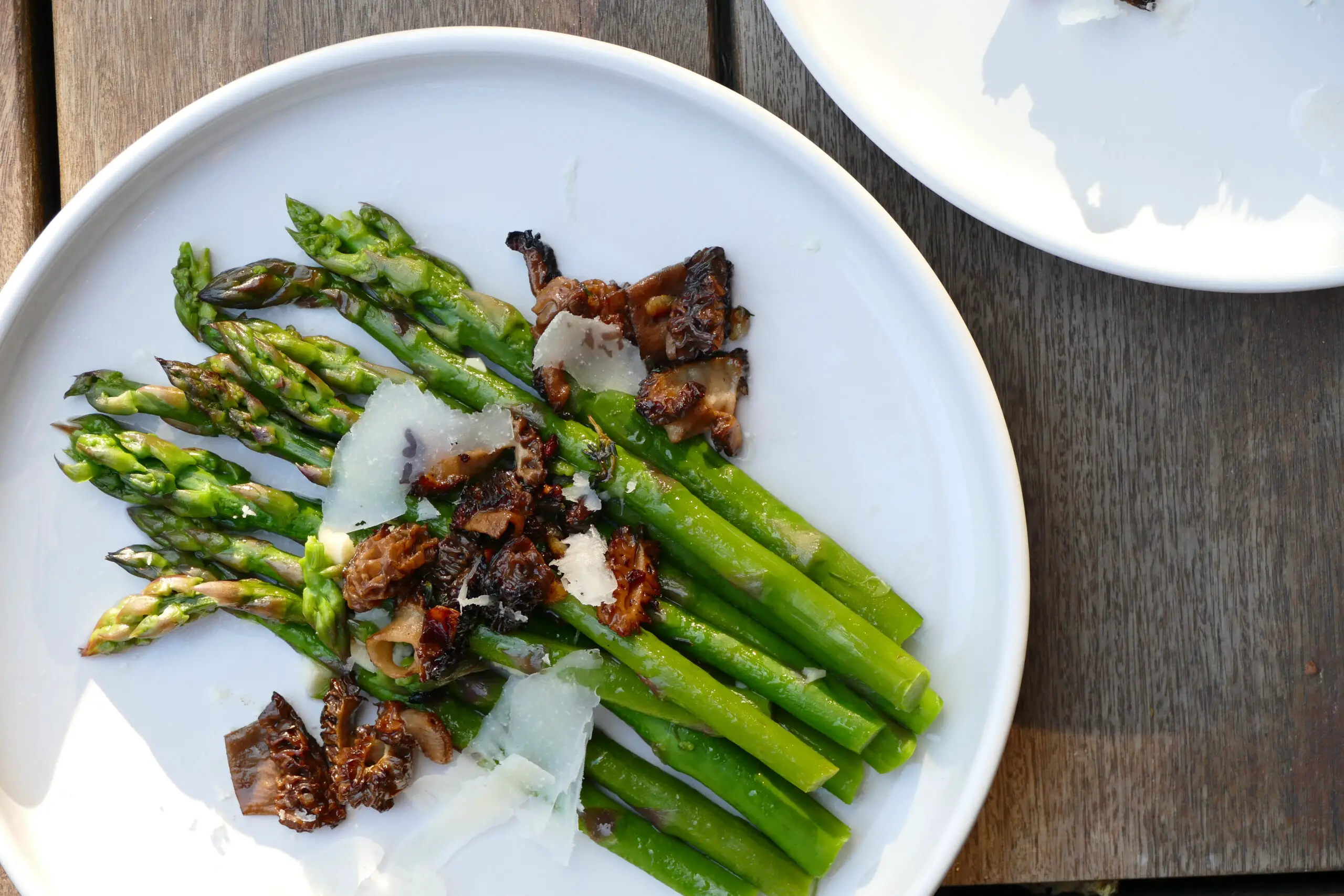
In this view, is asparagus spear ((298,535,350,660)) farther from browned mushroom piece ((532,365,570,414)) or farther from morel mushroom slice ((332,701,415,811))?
browned mushroom piece ((532,365,570,414))

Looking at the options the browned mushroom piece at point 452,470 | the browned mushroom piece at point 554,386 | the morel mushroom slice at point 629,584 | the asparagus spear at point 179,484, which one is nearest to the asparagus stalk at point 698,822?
the morel mushroom slice at point 629,584

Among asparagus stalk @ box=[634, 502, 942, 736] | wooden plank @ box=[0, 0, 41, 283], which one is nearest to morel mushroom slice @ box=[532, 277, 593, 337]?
asparagus stalk @ box=[634, 502, 942, 736]

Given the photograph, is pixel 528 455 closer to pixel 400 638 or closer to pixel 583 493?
pixel 583 493

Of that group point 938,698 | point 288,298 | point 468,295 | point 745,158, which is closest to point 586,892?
point 938,698

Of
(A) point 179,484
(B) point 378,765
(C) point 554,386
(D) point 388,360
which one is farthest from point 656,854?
(A) point 179,484

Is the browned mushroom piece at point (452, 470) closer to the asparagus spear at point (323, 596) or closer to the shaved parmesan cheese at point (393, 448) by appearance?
the shaved parmesan cheese at point (393, 448)

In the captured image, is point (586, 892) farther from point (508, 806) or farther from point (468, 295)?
point (468, 295)
